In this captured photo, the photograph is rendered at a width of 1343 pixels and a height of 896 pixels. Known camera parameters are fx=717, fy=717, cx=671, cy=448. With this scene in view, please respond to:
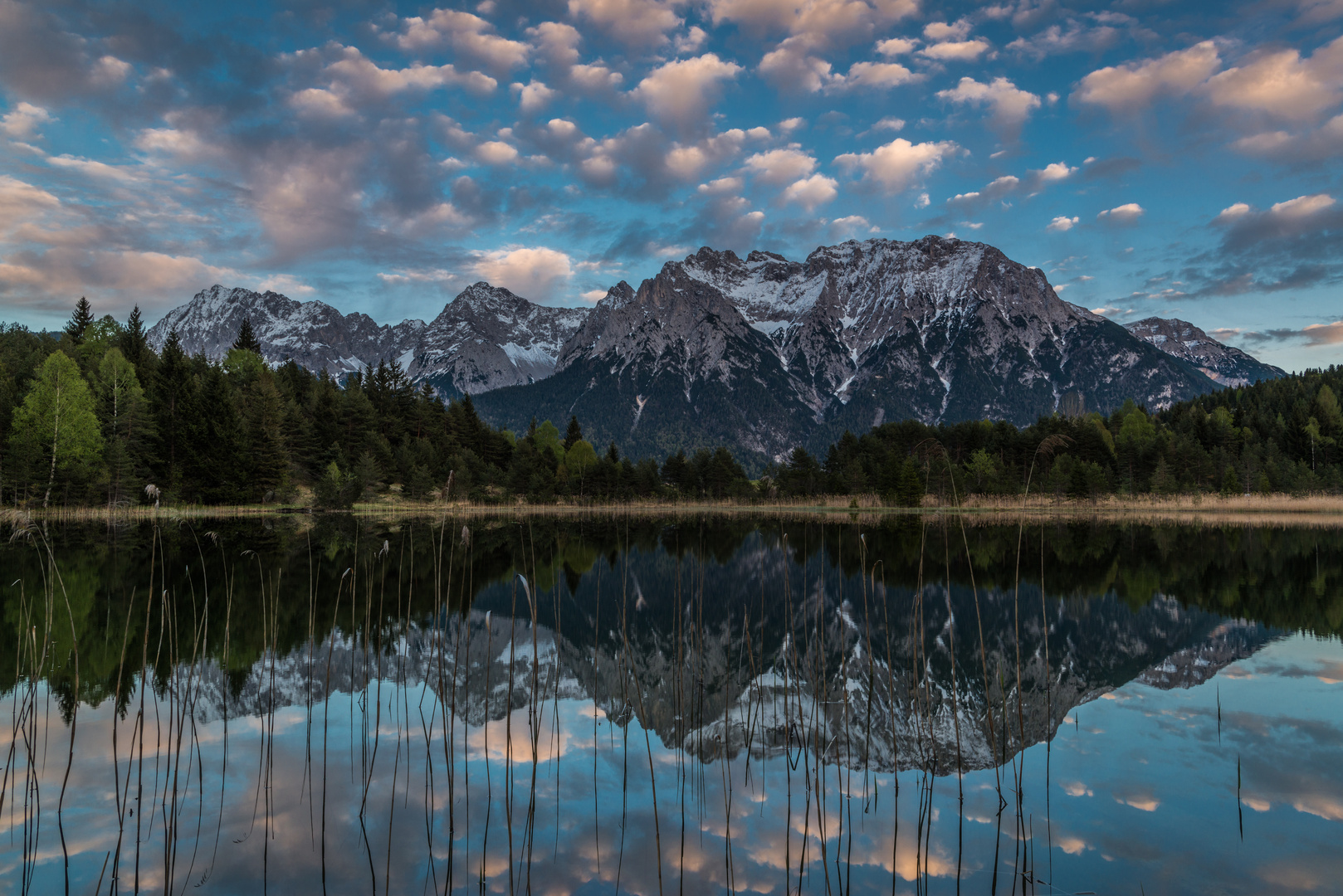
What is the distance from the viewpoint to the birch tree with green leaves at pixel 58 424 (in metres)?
51.2

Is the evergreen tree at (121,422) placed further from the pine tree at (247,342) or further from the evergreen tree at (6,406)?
the pine tree at (247,342)

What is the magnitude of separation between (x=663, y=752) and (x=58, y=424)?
202 feet

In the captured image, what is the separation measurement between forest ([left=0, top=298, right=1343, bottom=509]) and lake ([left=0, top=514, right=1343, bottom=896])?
34.6m

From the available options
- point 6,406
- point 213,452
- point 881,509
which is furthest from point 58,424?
point 881,509

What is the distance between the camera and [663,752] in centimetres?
980

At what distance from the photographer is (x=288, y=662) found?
46.1ft

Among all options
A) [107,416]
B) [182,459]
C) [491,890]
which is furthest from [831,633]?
[107,416]

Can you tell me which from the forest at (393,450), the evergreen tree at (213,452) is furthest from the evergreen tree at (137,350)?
the evergreen tree at (213,452)

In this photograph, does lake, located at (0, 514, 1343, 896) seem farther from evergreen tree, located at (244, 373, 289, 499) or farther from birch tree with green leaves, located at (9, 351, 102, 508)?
evergreen tree, located at (244, 373, 289, 499)

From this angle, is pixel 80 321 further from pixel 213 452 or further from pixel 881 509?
pixel 881 509

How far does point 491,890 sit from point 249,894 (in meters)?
2.05

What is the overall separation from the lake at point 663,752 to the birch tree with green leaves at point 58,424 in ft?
125

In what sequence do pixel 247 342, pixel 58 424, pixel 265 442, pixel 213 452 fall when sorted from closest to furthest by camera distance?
pixel 58 424 → pixel 213 452 → pixel 265 442 → pixel 247 342

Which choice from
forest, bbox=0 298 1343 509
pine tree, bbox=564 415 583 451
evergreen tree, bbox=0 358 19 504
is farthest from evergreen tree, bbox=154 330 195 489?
pine tree, bbox=564 415 583 451
